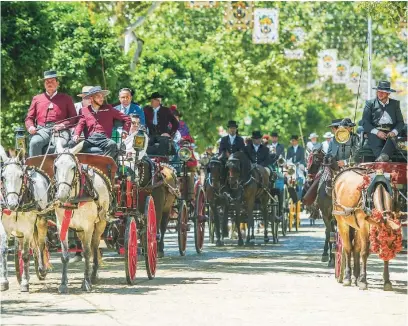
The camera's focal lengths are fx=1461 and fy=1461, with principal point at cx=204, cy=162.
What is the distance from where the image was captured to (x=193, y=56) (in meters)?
53.2

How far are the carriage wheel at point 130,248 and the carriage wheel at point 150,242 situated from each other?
0.57 metres

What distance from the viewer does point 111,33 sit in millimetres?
36281

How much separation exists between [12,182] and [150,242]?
9.71ft

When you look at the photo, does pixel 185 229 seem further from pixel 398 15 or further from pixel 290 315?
pixel 290 315

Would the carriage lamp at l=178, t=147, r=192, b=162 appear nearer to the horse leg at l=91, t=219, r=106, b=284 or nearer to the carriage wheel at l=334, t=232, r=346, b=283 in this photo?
the carriage wheel at l=334, t=232, r=346, b=283

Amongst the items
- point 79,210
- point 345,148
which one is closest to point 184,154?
point 345,148

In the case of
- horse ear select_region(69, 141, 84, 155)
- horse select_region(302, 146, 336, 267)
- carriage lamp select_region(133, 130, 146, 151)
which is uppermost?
carriage lamp select_region(133, 130, 146, 151)

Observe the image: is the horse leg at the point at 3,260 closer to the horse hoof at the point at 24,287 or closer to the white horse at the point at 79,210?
the horse hoof at the point at 24,287

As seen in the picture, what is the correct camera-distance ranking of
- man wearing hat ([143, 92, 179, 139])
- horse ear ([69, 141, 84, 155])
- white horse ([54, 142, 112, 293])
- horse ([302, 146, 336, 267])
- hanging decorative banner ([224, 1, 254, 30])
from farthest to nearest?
hanging decorative banner ([224, 1, 254, 30])
man wearing hat ([143, 92, 179, 139])
horse ([302, 146, 336, 267])
horse ear ([69, 141, 84, 155])
white horse ([54, 142, 112, 293])

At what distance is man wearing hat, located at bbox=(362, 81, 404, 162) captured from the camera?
19.8 metres

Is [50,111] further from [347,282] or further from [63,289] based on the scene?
[347,282]

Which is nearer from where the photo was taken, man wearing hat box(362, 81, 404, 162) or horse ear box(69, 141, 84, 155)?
horse ear box(69, 141, 84, 155)

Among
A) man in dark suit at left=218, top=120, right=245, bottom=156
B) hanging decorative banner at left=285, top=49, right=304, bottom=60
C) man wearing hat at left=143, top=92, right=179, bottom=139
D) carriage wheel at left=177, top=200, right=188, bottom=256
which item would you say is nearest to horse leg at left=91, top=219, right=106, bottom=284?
carriage wheel at left=177, top=200, right=188, bottom=256

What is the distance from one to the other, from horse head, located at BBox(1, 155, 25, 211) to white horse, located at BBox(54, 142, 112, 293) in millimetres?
443
